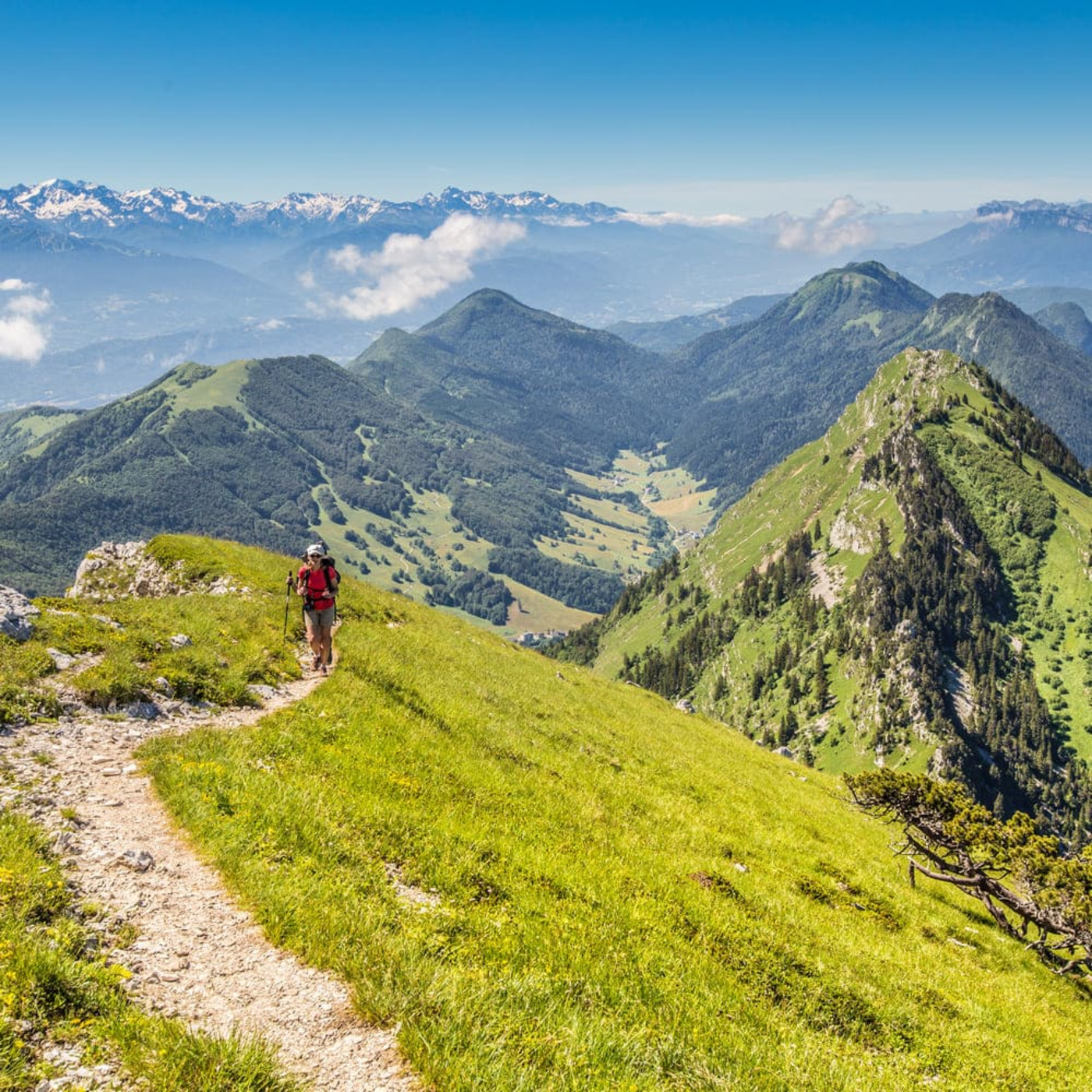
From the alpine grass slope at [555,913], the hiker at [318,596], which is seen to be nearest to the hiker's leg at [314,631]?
the hiker at [318,596]

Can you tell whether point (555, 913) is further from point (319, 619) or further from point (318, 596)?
point (318, 596)

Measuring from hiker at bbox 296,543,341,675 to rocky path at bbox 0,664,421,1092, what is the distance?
8.84 metres

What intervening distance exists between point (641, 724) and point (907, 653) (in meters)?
164

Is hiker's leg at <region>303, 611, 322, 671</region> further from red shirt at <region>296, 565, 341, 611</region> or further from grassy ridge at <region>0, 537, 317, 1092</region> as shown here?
grassy ridge at <region>0, 537, 317, 1092</region>

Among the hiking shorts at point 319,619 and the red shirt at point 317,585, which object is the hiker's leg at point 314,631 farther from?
the red shirt at point 317,585

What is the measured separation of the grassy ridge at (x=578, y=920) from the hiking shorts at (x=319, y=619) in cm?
216

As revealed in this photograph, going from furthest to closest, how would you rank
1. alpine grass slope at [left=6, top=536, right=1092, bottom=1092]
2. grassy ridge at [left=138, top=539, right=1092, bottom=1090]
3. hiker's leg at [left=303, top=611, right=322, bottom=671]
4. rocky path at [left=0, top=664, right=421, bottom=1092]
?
hiker's leg at [left=303, top=611, right=322, bottom=671] < grassy ridge at [left=138, top=539, right=1092, bottom=1090] < alpine grass slope at [left=6, top=536, right=1092, bottom=1092] < rocky path at [left=0, top=664, right=421, bottom=1092]

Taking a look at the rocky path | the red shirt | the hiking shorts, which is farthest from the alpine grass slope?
the red shirt

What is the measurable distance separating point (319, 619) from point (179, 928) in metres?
14.7

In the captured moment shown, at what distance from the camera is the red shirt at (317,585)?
2284 centimetres

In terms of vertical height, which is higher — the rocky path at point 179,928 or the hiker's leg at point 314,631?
the rocky path at point 179,928

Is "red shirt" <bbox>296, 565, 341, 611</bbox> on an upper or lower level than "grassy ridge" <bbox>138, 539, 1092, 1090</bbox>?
upper

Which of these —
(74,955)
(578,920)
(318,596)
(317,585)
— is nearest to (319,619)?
(318,596)

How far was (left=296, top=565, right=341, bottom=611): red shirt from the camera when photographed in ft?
74.9
